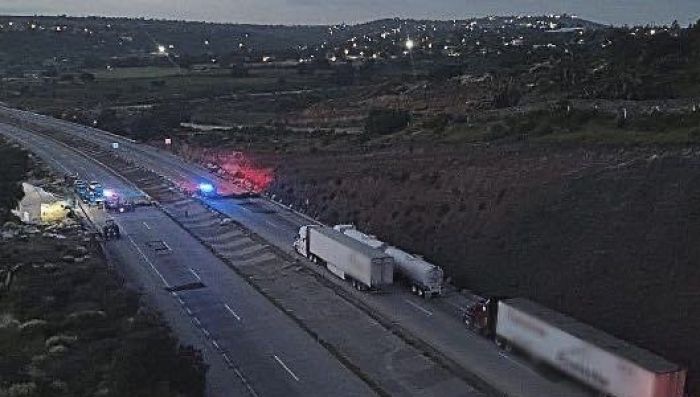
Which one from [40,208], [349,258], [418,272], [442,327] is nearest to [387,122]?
[40,208]

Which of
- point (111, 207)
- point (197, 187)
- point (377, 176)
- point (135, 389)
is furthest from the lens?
point (197, 187)

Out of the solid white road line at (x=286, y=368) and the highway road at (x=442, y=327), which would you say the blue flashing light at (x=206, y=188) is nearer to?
the highway road at (x=442, y=327)

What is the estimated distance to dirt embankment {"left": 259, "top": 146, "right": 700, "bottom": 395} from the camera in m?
29.5

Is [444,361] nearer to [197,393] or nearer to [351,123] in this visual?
[197,393]

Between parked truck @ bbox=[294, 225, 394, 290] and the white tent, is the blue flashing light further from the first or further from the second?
parked truck @ bbox=[294, 225, 394, 290]

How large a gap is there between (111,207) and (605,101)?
40.6m

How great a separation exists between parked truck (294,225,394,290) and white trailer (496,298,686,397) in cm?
799

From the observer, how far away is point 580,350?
25.6 meters

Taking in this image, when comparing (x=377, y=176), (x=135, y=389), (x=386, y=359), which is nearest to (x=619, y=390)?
(x=386, y=359)

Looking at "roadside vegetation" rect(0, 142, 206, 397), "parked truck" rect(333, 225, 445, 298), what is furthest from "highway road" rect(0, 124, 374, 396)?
"parked truck" rect(333, 225, 445, 298)

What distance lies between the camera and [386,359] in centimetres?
2928

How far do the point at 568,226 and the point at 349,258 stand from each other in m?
10.5

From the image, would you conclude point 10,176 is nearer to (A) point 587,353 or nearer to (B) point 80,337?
(B) point 80,337

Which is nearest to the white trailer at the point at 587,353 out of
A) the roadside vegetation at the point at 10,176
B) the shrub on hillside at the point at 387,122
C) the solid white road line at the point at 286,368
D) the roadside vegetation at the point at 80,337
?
the solid white road line at the point at 286,368
